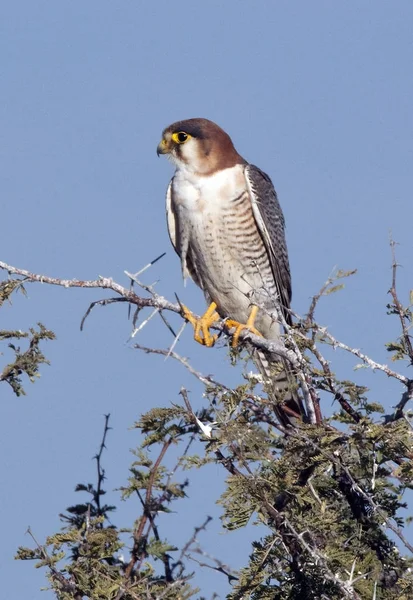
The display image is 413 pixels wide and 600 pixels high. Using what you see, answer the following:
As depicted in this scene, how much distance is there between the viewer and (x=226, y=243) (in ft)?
17.2

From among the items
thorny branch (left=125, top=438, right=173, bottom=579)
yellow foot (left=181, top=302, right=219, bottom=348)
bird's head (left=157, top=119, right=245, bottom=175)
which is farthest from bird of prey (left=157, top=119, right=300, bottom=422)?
thorny branch (left=125, top=438, right=173, bottom=579)

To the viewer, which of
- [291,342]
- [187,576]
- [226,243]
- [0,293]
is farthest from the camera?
[226,243]

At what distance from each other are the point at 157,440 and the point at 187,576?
510 mm

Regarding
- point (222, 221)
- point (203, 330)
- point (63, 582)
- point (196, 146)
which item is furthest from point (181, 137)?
point (63, 582)

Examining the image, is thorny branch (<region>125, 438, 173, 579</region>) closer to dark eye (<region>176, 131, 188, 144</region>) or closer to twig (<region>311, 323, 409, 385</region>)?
twig (<region>311, 323, 409, 385</region>)

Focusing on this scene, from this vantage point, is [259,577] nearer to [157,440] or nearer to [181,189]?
[157,440]

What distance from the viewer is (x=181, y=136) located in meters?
5.44

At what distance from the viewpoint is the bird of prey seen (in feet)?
17.2

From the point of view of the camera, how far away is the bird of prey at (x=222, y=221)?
5238mm

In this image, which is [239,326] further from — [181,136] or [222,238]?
[181,136]

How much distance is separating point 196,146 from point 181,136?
4.5 inches

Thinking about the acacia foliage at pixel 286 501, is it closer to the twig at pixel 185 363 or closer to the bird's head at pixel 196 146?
the twig at pixel 185 363

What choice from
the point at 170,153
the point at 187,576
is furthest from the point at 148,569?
the point at 170,153

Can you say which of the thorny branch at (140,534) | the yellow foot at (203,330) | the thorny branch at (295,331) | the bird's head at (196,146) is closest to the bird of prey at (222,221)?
the bird's head at (196,146)
